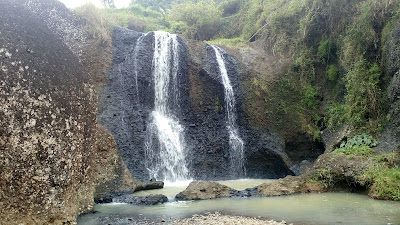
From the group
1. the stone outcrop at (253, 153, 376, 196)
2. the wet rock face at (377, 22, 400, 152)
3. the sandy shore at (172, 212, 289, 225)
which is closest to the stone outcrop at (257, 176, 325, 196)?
the stone outcrop at (253, 153, 376, 196)

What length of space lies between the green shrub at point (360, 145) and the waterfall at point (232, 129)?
14.4 ft

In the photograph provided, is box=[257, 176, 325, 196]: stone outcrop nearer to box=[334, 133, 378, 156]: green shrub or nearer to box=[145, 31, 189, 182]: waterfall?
box=[334, 133, 378, 156]: green shrub

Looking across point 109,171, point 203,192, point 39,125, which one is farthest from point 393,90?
point 39,125

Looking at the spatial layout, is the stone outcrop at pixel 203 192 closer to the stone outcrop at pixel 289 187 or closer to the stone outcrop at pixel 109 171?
the stone outcrop at pixel 289 187

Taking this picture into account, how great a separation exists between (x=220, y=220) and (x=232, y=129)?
9.00 m

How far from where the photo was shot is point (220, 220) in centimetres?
631

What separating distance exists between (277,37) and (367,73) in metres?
6.37

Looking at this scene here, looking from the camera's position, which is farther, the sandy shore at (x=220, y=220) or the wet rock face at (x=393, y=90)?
the wet rock face at (x=393, y=90)

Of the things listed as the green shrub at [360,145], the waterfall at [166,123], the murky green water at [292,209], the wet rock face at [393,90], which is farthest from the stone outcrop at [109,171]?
the wet rock face at [393,90]

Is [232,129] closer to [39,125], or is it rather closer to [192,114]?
[192,114]

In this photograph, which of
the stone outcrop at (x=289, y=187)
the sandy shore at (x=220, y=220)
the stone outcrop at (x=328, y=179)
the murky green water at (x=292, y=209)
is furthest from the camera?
the stone outcrop at (x=289, y=187)

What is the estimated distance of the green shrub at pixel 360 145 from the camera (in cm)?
1038

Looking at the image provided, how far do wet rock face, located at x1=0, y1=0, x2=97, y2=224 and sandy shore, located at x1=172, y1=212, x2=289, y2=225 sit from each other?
2.07 metres

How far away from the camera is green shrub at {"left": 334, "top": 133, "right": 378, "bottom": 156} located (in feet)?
34.0
